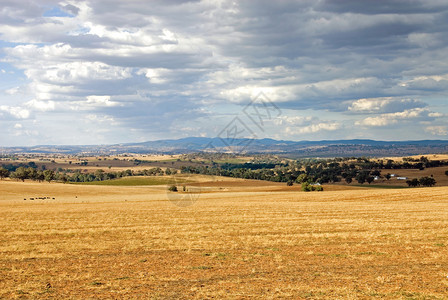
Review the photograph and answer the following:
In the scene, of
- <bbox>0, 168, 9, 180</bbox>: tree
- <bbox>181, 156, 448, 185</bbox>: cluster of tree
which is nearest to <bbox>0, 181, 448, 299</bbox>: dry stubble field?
<bbox>181, 156, 448, 185</bbox>: cluster of tree

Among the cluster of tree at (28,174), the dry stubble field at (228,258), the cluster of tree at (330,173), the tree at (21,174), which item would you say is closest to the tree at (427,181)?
the cluster of tree at (330,173)

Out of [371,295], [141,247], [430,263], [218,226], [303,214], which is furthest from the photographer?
[303,214]

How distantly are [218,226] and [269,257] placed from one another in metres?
11.1

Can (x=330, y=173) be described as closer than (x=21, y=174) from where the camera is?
No

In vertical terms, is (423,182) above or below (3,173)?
below

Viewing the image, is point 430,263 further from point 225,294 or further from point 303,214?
point 303,214

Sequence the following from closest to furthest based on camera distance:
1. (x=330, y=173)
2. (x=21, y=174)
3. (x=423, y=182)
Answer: (x=423, y=182), (x=21, y=174), (x=330, y=173)

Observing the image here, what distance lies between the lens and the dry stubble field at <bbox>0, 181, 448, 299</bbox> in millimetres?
15102

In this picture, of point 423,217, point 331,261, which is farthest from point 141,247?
point 423,217

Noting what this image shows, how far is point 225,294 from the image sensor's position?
1447 centimetres

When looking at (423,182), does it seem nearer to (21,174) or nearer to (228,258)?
(228,258)

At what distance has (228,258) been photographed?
808 inches

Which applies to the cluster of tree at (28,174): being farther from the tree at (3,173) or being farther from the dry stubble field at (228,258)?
the dry stubble field at (228,258)

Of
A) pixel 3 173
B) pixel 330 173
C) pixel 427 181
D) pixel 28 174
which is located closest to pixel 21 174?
pixel 28 174
